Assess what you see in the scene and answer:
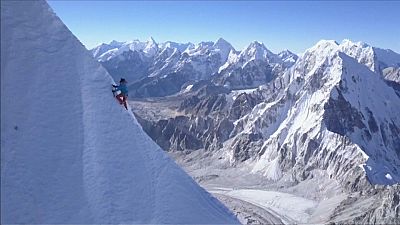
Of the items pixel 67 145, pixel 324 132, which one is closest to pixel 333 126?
pixel 324 132

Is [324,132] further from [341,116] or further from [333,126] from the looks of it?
[341,116]

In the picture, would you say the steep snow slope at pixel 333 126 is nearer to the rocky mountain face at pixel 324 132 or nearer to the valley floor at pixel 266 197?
the rocky mountain face at pixel 324 132

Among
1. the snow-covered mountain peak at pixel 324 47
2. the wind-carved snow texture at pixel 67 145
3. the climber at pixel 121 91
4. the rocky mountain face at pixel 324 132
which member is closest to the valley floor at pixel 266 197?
the rocky mountain face at pixel 324 132

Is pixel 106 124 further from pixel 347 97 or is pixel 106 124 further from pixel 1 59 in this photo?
pixel 347 97

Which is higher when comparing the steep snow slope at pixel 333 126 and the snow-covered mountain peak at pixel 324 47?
the snow-covered mountain peak at pixel 324 47

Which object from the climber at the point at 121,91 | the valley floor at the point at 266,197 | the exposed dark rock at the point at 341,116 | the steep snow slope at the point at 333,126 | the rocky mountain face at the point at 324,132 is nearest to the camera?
the climber at the point at 121,91

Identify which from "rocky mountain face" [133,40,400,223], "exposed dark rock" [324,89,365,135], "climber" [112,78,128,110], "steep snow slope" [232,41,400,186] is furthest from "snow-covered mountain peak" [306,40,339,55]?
"climber" [112,78,128,110]

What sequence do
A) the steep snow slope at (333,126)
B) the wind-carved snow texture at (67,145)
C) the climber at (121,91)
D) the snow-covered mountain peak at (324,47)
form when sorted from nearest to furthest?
the wind-carved snow texture at (67,145) → the climber at (121,91) → the steep snow slope at (333,126) → the snow-covered mountain peak at (324,47)

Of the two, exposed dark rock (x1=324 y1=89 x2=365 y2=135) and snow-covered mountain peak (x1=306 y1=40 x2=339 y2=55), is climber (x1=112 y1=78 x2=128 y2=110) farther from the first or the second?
snow-covered mountain peak (x1=306 y1=40 x2=339 y2=55)
